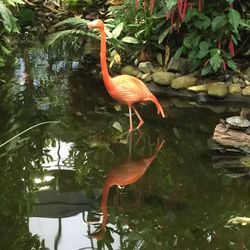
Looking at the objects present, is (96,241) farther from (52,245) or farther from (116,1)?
(116,1)

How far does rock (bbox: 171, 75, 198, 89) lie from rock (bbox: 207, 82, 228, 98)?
0.26 metres

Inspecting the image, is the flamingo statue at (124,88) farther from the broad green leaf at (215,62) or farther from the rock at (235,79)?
the rock at (235,79)

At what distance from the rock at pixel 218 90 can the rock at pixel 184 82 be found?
26 cm

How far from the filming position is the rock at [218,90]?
216 inches

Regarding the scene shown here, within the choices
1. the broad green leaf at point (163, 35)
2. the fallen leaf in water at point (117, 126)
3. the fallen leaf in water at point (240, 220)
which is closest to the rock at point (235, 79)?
the broad green leaf at point (163, 35)

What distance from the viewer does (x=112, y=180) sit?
3.61 metres

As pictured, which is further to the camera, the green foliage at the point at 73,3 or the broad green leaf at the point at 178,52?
the green foliage at the point at 73,3

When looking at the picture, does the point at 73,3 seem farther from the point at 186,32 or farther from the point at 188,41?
the point at 188,41

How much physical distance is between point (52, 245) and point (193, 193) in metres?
1.10

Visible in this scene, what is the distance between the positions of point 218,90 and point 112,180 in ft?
7.69

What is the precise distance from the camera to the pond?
2.92 meters

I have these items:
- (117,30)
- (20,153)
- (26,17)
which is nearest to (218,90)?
(117,30)

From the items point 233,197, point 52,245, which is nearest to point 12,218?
point 52,245

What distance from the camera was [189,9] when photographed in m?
5.64
